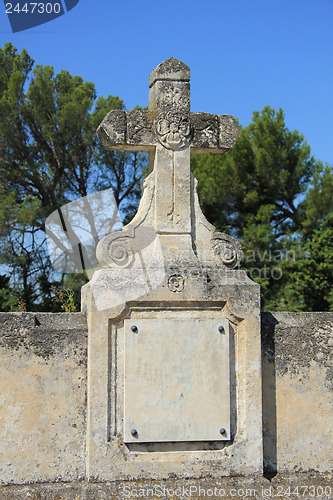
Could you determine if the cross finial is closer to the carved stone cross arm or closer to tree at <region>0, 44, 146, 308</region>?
the carved stone cross arm

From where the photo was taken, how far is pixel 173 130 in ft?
17.0

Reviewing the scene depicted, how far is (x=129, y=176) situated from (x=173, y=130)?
546 inches

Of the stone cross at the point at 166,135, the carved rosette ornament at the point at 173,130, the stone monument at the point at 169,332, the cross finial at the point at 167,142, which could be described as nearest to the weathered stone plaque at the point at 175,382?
the stone monument at the point at 169,332

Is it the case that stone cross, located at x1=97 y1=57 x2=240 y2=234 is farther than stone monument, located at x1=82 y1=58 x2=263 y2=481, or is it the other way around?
stone cross, located at x1=97 y1=57 x2=240 y2=234

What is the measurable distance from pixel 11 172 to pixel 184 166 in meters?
14.2

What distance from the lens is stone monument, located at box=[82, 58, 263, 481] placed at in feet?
15.6

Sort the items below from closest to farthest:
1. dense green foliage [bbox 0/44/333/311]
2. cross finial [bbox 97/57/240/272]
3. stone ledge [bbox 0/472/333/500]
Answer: stone ledge [bbox 0/472/333/500]
cross finial [bbox 97/57/240/272]
dense green foliage [bbox 0/44/333/311]

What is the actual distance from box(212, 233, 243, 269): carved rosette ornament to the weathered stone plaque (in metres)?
0.53

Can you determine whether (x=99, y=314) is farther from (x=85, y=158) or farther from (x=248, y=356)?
(x=85, y=158)

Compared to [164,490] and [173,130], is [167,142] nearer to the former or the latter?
[173,130]

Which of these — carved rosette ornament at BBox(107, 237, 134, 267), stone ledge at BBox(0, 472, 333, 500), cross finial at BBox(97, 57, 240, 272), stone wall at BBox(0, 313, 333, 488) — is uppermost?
cross finial at BBox(97, 57, 240, 272)

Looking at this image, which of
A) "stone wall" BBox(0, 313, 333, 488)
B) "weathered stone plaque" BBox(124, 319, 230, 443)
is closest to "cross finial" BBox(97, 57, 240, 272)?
"weathered stone plaque" BBox(124, 319, 230, 443)

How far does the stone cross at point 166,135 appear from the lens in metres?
5.11

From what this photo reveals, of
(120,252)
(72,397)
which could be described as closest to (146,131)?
(120,252)
